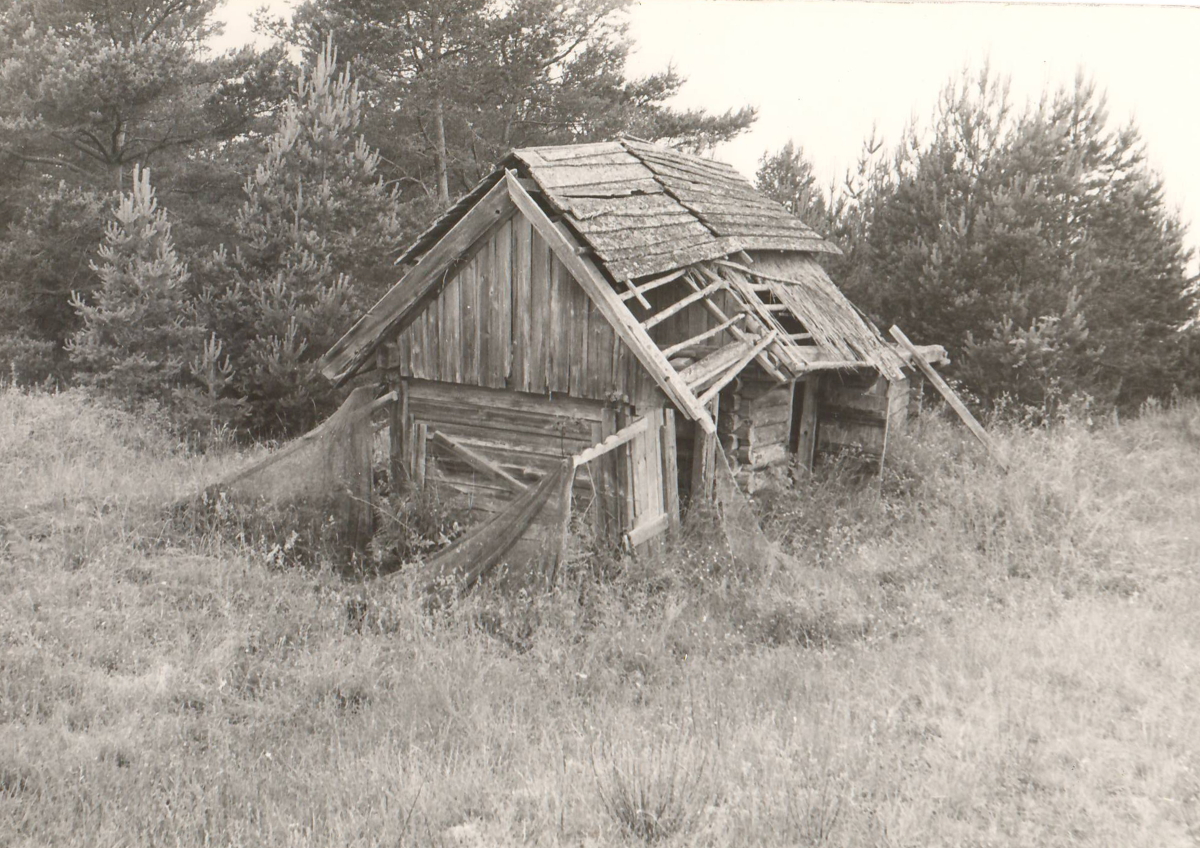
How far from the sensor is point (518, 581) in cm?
644

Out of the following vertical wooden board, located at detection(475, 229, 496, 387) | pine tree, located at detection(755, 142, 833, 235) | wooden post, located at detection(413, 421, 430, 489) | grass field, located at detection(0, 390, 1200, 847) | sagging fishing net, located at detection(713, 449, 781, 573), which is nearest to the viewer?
grass field, located at detection(0, 390, 1200, 847)

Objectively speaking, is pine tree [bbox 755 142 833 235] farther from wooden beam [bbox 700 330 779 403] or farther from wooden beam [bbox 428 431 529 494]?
wooden beam [bbox 428 431 529 494]

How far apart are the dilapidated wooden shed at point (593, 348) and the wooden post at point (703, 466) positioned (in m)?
0.03

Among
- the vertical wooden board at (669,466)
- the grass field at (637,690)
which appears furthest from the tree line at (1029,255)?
the vertical wooden board at (669,466)

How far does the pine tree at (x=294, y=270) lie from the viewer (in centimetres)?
1366

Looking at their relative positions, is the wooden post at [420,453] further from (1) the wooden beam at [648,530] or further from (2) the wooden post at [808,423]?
(2) the wooden post at [808,423]

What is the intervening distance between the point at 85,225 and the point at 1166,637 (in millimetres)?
17004

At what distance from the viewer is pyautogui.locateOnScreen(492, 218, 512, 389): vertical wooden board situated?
8.18 meters

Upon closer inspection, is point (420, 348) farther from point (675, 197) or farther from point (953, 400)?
point (953, 400)

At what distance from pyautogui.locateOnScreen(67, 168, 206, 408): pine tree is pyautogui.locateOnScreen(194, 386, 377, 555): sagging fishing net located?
6.34 m

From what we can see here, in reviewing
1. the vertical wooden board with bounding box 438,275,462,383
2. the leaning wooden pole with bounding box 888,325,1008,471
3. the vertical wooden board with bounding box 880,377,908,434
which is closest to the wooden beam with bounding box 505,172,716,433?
the vertical wooden board with bounding box 438,275,462,383

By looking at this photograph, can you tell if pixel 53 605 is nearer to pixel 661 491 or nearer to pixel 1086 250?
pixel 661 491

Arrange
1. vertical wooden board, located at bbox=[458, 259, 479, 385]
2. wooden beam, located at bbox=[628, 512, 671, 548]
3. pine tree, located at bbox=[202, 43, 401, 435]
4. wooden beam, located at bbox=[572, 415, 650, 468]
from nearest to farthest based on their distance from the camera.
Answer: wooden beam, located at bbox=[572, 415, 650, 468] → wooden beam, located at bbox=[628, 512, 671, 548] → vertical wooden board, located at bbox=[458, 259, 479, 385] → pine tree, located at bbox=[202, 43, 401, 435]

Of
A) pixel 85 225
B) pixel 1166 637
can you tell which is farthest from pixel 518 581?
pixel 85 225
